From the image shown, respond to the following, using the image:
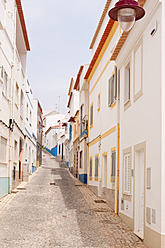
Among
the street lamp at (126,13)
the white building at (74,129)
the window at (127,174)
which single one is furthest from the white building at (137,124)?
the white building at (74,129)

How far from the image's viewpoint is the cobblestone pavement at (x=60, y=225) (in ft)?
26.9

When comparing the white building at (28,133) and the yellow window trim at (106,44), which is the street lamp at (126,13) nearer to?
the yellow window trim at (106,44)

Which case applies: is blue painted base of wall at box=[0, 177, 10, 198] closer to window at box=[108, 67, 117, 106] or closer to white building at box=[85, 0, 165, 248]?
white building at box=[85, 0, 165, 248]

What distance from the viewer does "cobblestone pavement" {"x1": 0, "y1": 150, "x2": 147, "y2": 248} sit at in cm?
819

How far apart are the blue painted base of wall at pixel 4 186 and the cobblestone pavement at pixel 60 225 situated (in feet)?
1.58

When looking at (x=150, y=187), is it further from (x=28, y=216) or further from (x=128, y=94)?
(x=28, y=216)

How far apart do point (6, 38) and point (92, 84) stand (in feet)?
22.7

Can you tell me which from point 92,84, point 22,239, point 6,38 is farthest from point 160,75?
point 92,84

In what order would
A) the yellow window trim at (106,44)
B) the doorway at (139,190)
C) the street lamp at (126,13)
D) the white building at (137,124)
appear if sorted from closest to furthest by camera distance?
the street lamp at (126,13), the white building at (137,124), the doorway at (139,190), the yellow window trim at (106,44)

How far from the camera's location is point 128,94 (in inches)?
442

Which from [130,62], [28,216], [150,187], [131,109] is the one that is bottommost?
[28,216]

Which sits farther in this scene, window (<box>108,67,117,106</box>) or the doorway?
window (<box>108,67,117,106</box>)

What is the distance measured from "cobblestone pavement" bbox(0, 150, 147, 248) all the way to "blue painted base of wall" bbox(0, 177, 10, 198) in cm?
48

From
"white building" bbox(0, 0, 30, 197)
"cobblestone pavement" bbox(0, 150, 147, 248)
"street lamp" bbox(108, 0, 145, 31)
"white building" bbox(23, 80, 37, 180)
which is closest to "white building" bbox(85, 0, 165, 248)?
"cobblestone pavement" bbox(0, 150, 147, 248)
